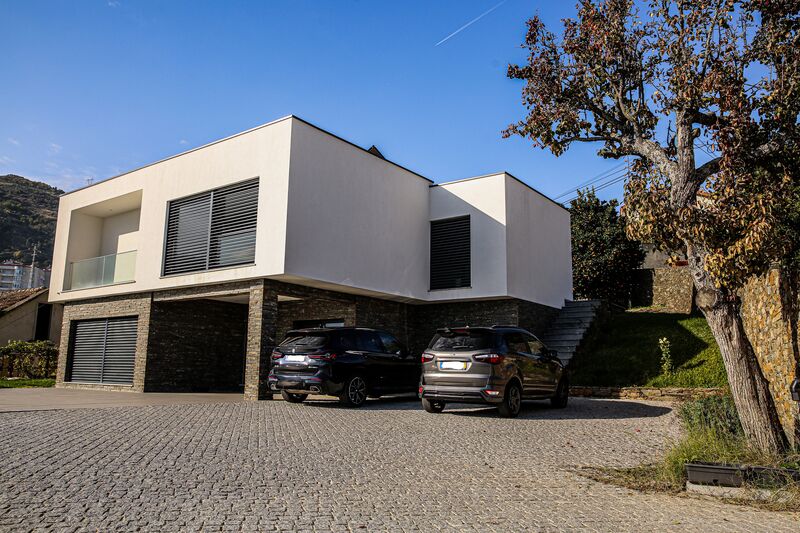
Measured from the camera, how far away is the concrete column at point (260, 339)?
48.2 ft

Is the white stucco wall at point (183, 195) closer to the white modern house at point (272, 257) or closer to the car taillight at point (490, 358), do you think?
the white modern house at point (272, 257)

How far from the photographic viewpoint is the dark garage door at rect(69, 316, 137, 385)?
62.8ft

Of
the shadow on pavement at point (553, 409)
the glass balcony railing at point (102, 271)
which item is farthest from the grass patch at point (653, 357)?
the glass balcony railing at point (102, 271)

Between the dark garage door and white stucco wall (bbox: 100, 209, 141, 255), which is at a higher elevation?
white stucco wall (bbox: 100, 209, 141, 255)

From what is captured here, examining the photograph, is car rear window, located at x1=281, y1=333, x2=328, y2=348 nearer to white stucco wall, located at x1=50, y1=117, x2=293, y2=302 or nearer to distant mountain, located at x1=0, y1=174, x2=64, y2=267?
white stucco wall, located at x1=50, y1=117, x2=293, y2=302

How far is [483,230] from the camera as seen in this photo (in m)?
18.6

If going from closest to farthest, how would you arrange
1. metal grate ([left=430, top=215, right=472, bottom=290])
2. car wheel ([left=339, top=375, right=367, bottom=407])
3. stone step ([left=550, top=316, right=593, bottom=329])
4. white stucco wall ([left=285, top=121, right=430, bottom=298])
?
car wheel ([left=339, top=375, right=367, bottom=407]) < white stucco wall ([left=285, top=121, right=430, bottom=298]) < metal grate ([left=430, top=215, right=472, bottom=290]) < stone step ([left=550, top=316, right=593, bottom=329])

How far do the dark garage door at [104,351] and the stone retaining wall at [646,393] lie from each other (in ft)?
46.1

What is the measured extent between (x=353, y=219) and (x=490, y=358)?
7648 mm

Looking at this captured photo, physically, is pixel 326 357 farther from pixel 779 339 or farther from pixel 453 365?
pixel 779 339

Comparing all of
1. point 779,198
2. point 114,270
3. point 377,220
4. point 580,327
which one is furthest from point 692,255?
point 114,270

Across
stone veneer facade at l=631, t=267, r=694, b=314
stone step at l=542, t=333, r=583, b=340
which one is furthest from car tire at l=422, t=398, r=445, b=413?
stone veneer facade at l=631, t=267, r=694, b=314

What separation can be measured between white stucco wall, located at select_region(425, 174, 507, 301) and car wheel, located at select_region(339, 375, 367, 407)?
261 inches

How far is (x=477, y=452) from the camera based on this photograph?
735cm
